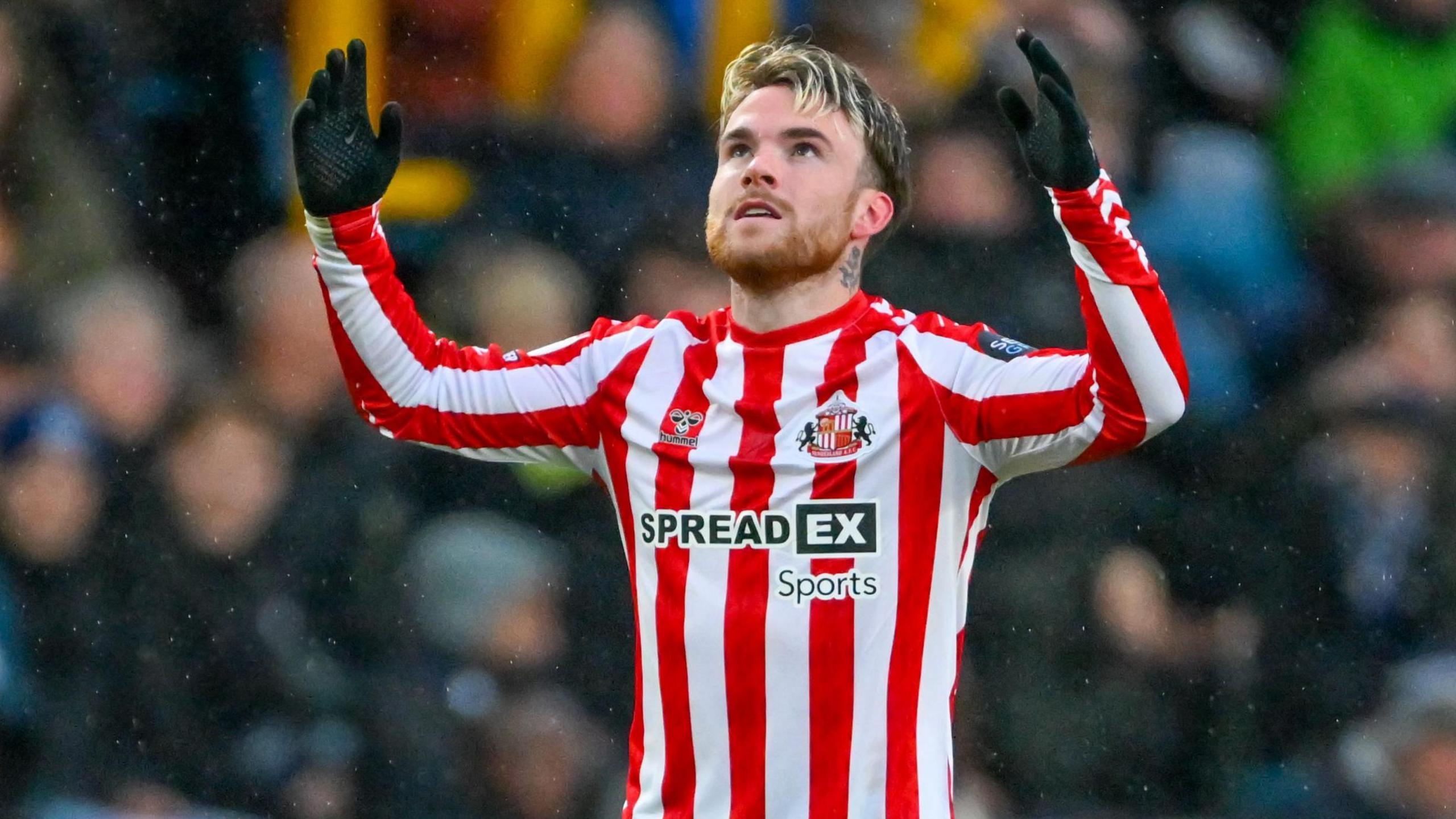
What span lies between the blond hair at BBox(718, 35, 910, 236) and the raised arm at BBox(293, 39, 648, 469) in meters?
0.42

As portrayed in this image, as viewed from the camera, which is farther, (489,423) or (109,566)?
(109,566)

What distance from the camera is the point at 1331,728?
426 centimetres

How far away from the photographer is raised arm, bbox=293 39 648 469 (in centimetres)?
259

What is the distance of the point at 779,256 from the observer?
271 centimetres

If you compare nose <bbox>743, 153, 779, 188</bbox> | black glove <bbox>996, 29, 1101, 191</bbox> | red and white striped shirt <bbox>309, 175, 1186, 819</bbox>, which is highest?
black glove <bbox>996, 29, 1101, 191</bbox>

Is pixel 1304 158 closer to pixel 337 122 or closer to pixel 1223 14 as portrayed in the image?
pixel 1223 14

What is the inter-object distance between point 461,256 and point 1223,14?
1887 mm

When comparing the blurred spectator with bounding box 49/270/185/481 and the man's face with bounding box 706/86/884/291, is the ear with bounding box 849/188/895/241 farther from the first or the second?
the blurred spectator with bounding box 49/270/185/481

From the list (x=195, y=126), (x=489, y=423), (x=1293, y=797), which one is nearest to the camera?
(x=489, y=423)

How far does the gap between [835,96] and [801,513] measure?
2.09ft

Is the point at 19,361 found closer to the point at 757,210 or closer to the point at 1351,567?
the point at 757,210

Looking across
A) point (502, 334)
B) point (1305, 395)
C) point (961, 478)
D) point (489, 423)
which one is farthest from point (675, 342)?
point (1305, 395)

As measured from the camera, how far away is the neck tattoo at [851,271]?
283 cm

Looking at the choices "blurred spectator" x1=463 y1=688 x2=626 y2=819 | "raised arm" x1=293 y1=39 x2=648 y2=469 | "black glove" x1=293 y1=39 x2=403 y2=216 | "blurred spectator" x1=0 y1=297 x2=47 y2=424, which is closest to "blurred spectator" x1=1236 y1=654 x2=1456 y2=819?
"blurred spectator" x1=463 y1=688 x2=626 y2=819
